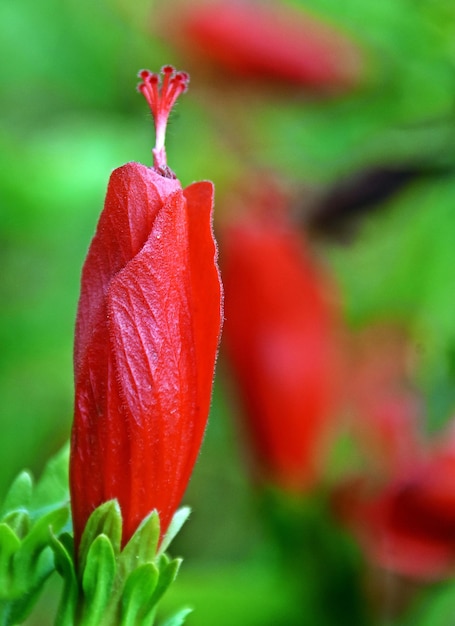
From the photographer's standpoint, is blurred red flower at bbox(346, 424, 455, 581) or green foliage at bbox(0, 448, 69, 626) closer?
green foliage at bbox(0, 448, 69, 626)

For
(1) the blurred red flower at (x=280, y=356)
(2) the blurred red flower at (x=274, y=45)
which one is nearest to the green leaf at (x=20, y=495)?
(1) the blurred red flower at (x=280, y=356)

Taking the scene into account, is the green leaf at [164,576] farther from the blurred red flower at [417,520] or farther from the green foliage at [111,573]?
the blurred red flower at [417,520]

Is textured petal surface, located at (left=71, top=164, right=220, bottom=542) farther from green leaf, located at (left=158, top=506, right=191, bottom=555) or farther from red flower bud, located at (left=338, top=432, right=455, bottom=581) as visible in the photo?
red flower bud, located at (left=338, top=432, right=455, bottom=581)

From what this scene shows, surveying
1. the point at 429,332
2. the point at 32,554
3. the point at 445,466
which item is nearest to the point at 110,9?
the point at 429,332

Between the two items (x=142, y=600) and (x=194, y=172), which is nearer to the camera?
(x=142, y=600)

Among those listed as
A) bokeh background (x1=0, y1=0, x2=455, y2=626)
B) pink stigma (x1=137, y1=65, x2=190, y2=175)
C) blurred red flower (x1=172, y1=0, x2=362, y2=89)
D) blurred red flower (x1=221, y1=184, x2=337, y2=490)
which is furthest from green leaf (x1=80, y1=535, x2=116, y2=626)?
blurred red flower (x1=172, y1=0, x2=362, y2=89)

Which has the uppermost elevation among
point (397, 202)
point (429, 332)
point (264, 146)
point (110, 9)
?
point (110, 9)

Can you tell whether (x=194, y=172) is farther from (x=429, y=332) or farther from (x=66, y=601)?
(x=66, y=601)
